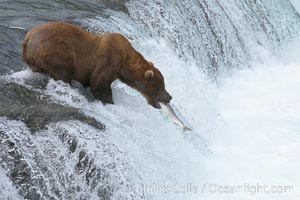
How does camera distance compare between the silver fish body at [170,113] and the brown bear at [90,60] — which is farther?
the silver fish body at [170,113]

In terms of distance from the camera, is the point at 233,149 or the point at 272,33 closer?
the point at 233,149

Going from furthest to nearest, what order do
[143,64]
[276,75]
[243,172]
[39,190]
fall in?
[276,75]
[243,172]
[143,64]
[39,190]

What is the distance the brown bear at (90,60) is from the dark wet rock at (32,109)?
0.27 meters

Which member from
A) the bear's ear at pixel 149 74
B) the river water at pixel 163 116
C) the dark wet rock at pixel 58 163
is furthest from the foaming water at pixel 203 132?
the bear's ear at pixel 149 74

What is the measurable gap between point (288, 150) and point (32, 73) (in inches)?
139

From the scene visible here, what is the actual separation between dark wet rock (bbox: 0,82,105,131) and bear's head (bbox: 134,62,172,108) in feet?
3.15

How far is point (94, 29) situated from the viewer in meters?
6.90

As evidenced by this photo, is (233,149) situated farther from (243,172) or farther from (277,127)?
(277,127)

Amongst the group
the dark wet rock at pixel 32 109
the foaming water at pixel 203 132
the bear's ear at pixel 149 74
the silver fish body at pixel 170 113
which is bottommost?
the foaming water at pixel 203 132

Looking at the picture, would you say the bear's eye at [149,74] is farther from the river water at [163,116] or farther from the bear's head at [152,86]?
the river water at [163,116]

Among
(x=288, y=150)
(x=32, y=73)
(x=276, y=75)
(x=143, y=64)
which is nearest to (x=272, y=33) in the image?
(x=276, y=75)

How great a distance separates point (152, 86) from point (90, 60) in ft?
2.26

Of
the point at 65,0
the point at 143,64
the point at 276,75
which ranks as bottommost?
the point at 276,75

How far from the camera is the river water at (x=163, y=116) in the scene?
4398mm
